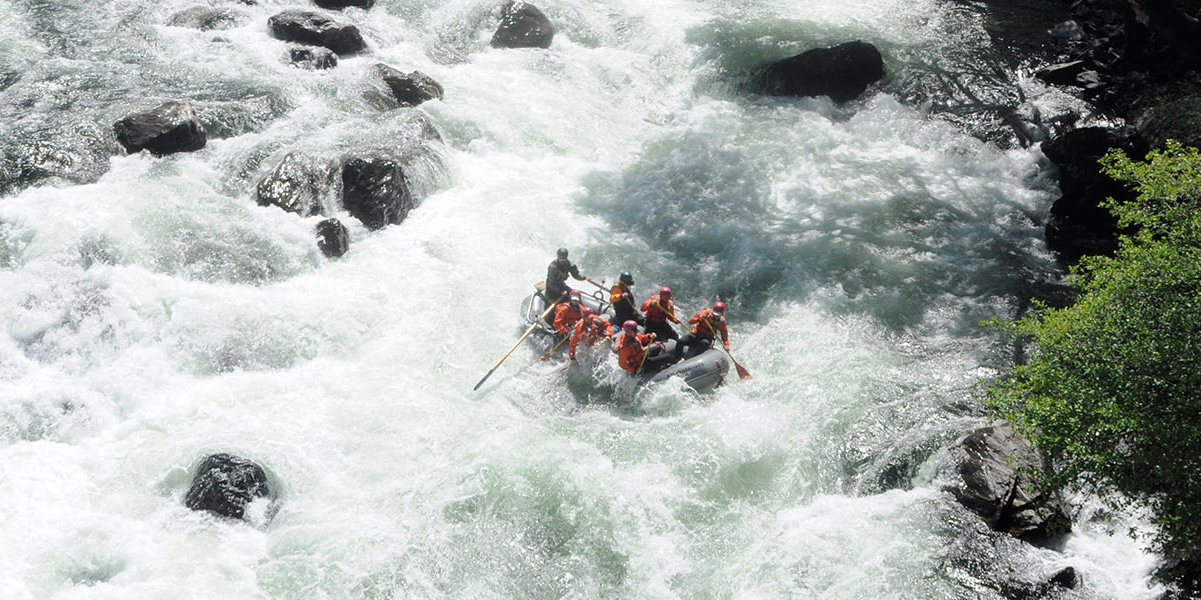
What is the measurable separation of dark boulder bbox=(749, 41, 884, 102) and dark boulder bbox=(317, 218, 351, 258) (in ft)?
33.0

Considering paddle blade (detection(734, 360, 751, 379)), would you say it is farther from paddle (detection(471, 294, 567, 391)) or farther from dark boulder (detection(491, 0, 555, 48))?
dark boulder (detection(491, 0, 555, 48))

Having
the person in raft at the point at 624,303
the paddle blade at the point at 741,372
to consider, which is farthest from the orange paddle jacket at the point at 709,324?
the person in raft at the point at 624,303

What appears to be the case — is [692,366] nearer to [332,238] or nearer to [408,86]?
[332,238]

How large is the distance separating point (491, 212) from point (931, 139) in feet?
30.1

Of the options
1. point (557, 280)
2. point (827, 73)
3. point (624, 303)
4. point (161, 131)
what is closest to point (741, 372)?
point (624, 303)

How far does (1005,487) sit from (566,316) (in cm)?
616

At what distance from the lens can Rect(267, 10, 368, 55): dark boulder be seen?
64.8 feet

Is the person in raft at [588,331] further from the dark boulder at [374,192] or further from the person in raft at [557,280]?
the dark boulder at [374,192]

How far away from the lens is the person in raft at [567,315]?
13.2 metres

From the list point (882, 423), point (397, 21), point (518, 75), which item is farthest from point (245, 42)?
point (882, 423)

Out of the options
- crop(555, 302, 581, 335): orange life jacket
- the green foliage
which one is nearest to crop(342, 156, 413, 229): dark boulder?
crop(555, 302, 581, 335): orange life jacket

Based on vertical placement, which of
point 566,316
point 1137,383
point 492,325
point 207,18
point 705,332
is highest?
point 1137,383

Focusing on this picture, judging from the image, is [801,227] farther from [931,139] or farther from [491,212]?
[491,212]

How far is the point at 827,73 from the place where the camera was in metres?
19.8
